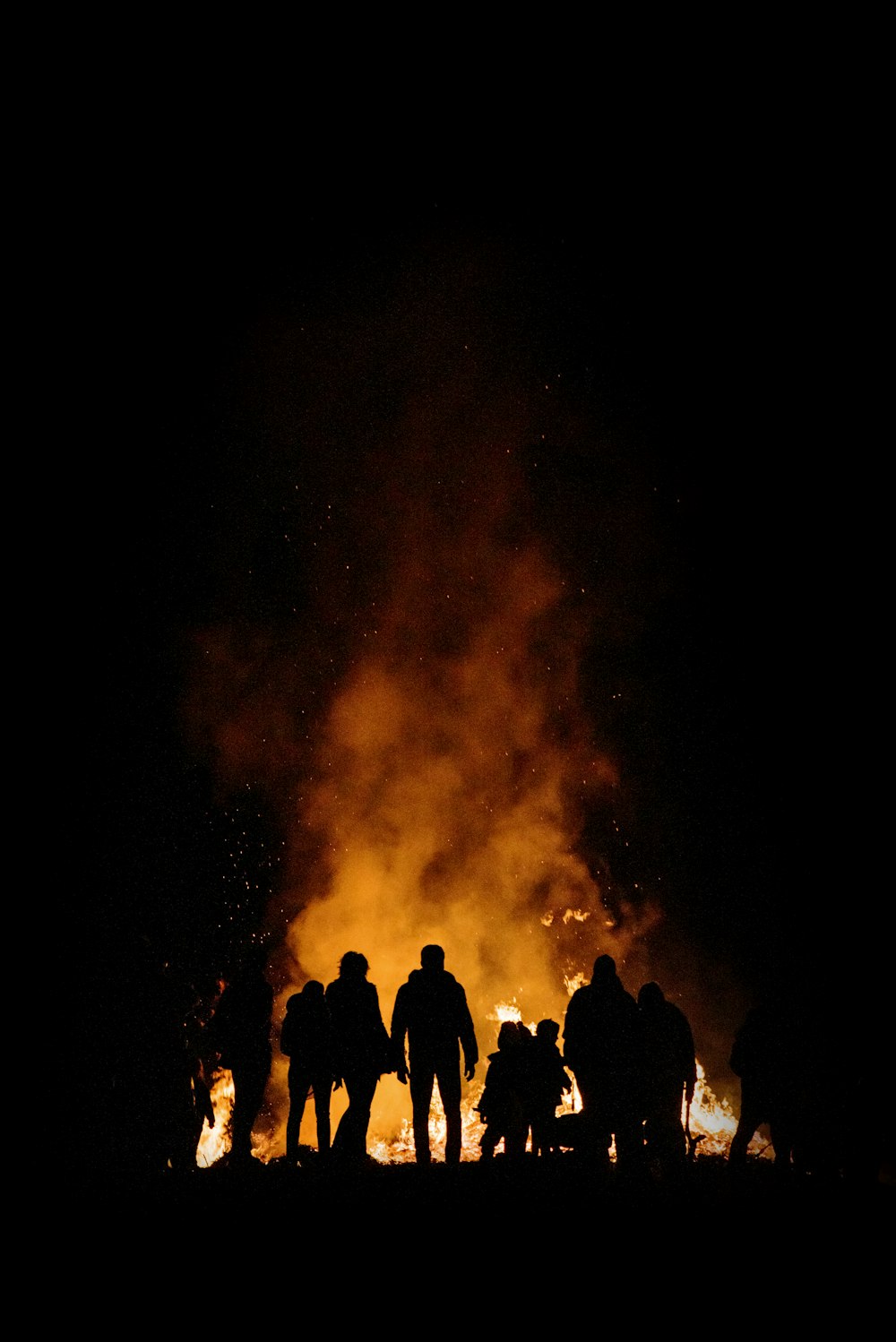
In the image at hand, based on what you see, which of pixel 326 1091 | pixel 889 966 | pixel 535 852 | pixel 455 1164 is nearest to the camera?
pixel 455 1164

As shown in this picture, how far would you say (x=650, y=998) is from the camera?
8.54 m

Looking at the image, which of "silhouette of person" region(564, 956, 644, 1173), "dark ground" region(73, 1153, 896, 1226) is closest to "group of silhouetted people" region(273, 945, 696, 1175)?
"silhouette of person" region(564, 956, 644, 1173)

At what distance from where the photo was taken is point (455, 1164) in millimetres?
7723

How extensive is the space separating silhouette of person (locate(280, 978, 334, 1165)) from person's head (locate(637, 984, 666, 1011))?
10.1ft

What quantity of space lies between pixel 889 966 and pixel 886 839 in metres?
5.35

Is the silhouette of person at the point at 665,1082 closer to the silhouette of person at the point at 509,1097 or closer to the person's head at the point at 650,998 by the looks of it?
the person's head at the point at 650,998

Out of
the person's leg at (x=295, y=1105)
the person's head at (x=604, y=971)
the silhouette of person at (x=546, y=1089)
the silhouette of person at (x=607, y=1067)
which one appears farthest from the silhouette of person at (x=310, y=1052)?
the person's head at (x=604, y=971)

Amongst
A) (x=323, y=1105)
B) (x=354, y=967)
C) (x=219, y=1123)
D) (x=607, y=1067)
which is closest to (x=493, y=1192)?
(x=607, y=1067)

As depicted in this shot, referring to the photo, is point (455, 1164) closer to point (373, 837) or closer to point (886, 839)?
point (373, 837)

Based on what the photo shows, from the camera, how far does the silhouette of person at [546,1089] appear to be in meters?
8.73

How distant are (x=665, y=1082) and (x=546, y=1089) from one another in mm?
1288

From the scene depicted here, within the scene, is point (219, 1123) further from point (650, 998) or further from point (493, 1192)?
point (493, 1192)

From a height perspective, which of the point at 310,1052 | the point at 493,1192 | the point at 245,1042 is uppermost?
the point at 245,1042

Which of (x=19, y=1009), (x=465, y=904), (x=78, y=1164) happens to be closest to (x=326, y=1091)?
(x=78, y=1164)
